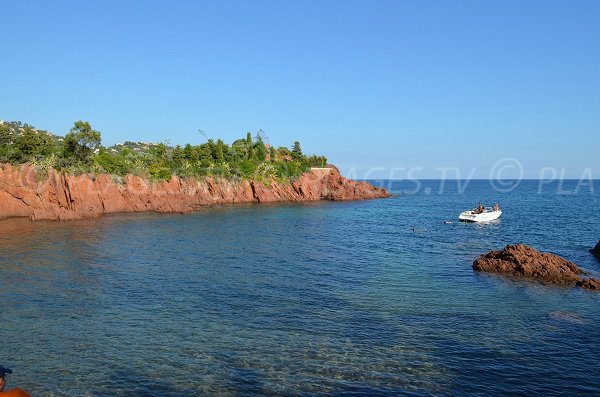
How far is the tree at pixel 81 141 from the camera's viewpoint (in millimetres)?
79625

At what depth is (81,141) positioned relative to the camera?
80625 millimetres

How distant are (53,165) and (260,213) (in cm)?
3524

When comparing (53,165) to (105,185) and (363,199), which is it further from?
(363,199)

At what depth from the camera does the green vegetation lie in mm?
73500

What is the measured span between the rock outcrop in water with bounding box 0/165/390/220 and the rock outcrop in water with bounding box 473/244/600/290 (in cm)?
5481

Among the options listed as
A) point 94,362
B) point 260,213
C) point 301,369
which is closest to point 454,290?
point 301,369

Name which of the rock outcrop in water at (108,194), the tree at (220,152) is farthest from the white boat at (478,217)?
the tree at (220,152)

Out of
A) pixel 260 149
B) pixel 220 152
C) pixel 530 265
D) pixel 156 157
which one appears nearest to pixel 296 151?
pixel 260 149

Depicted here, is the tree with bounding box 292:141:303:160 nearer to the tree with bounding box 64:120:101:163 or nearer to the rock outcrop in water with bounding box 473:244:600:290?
the tree with bounding box 64:120:101:163

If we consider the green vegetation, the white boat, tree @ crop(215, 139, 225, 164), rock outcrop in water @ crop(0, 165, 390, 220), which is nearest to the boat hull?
the white boat

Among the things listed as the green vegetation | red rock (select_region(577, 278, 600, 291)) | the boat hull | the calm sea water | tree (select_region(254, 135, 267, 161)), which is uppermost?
tree (select_region(254, 135, 267, 161))

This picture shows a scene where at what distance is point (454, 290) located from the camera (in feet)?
95.3

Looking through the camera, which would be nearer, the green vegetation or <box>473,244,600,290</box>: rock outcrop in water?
<box>473,244,600,290</box>: rock outcrop in water

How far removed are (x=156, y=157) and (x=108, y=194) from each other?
88.7 ft
